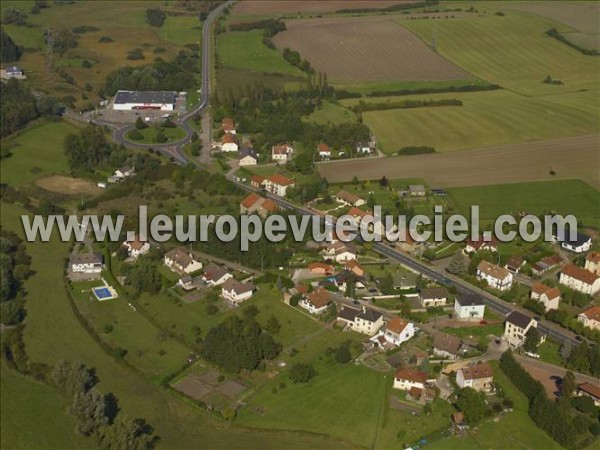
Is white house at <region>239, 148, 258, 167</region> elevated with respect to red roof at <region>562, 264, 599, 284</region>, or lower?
lower

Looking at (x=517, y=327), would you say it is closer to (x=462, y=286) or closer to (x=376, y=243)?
Result: (x=462, y=286)

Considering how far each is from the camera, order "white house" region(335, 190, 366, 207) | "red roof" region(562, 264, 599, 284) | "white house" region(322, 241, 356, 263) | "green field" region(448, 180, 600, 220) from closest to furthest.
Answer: "red roof" region(562, 264, 599, 284)
"white house" region(322, 241, 356, 263)
"green field" region(448, 180, 600, 220)
"white house" region(335, 190, 366, 207)

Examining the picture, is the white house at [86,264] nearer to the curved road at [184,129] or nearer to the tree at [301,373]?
the tree at [301,373]

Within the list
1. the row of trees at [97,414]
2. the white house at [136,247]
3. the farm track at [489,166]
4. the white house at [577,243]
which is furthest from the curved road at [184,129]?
the row of trees at [97,414]

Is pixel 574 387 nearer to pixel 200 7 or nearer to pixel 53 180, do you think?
pixel 53 180

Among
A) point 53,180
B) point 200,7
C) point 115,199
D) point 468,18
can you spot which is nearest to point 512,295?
point 115,199

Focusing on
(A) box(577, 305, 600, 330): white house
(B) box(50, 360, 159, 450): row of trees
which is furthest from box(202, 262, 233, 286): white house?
(A) box(577, 305, 600, 330): white house

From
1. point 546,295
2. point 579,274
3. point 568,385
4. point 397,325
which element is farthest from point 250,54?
point 568,385

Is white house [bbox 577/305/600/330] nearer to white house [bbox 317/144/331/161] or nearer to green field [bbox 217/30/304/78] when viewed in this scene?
white house [bbox 317/144/331/161]
